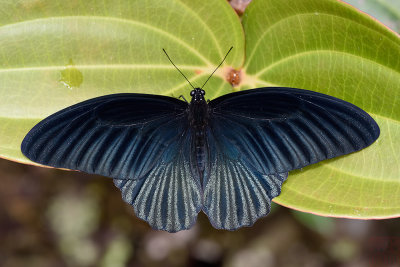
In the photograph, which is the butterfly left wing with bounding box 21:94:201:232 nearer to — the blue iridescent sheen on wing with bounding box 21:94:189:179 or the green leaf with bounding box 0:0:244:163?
the blue iridescent sheen on wing with bounding box 21:94:189:179

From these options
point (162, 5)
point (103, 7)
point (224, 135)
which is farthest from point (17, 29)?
point (224, 135)

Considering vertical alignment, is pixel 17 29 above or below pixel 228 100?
above

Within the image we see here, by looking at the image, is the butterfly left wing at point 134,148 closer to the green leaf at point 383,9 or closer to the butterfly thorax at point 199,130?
the butterfly thorax at point 199,130

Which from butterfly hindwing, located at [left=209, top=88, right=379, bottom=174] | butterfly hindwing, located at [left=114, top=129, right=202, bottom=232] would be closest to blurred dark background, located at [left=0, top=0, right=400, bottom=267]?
butterfly hindwing, located at [left=114, top=129, right=202, bottom=232]

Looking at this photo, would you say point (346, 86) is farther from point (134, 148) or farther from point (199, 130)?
point (134, 148)

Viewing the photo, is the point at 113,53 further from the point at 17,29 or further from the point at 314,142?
the point at 314,142

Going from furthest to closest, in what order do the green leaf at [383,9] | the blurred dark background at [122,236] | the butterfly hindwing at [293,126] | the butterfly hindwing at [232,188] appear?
the blurred dark background at [122,236]
the green leaf at [383,9]
the butterfly hindwing at [232,188]
the butterfly hindwing at [293,126]

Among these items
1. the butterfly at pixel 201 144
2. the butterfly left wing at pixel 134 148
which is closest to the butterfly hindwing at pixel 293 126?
the butterfly at pixel 201 144
